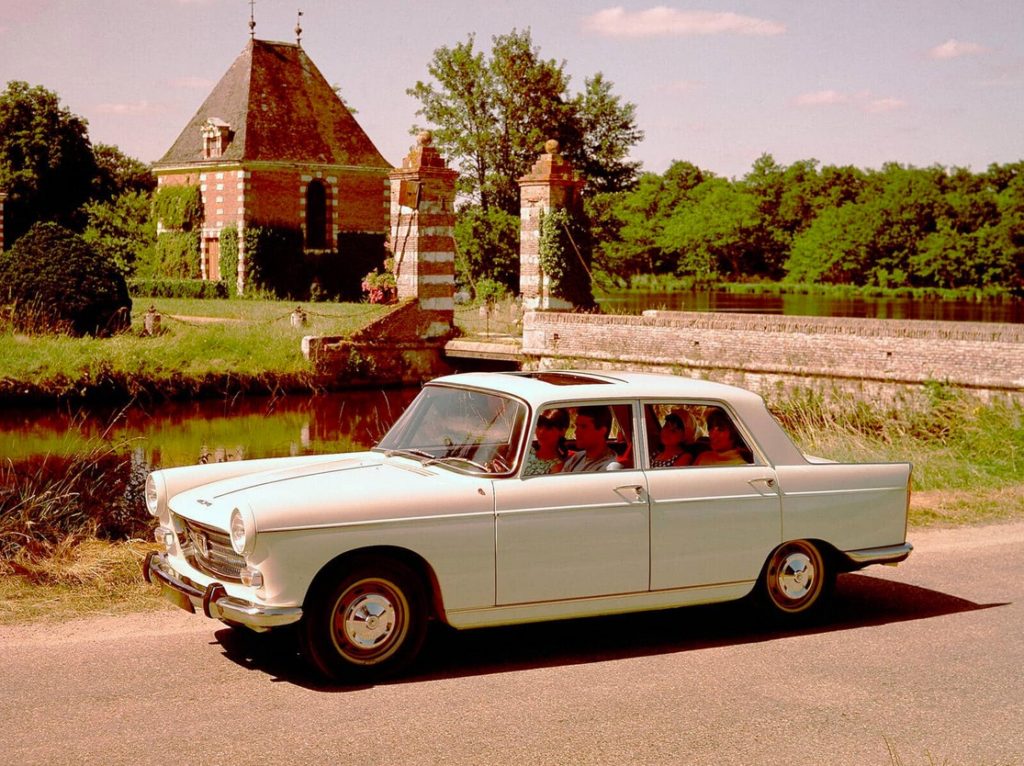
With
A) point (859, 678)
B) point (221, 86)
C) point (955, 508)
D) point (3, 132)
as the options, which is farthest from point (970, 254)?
point (859, 678)

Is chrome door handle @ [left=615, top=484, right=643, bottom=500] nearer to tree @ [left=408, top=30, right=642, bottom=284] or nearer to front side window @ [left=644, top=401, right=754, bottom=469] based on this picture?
front side window @ [left=644, top=401, right=754, bottom=469]

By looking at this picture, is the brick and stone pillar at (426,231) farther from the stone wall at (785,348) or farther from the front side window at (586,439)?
the front side window at (586,439)

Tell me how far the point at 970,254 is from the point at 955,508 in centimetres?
7496

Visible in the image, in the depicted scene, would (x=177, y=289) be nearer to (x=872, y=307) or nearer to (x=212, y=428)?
(x=212, y=428)

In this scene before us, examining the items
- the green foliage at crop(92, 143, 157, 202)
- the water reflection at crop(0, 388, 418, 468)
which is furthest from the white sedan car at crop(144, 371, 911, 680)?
the green foliage at crop(92, 143, 157, 202)

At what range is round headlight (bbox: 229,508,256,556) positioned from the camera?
17.4 ft

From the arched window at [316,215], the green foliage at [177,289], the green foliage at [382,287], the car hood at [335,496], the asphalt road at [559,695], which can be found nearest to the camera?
the asphalt road at [559,695]

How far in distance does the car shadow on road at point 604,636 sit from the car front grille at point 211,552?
19.1 inches

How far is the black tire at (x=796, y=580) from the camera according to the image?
662 cm

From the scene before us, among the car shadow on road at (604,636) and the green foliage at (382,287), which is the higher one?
the green foliage at (382,287)

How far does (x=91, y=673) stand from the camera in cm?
556

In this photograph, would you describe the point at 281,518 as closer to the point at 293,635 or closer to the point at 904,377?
the point at 293,635

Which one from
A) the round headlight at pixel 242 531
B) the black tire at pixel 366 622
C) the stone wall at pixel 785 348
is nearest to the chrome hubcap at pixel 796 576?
the black tire at pixel 366 622

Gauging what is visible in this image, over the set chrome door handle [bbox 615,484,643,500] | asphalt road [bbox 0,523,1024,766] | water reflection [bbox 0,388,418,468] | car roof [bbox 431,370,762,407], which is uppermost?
car roof [bbox 431,370,762,407]
